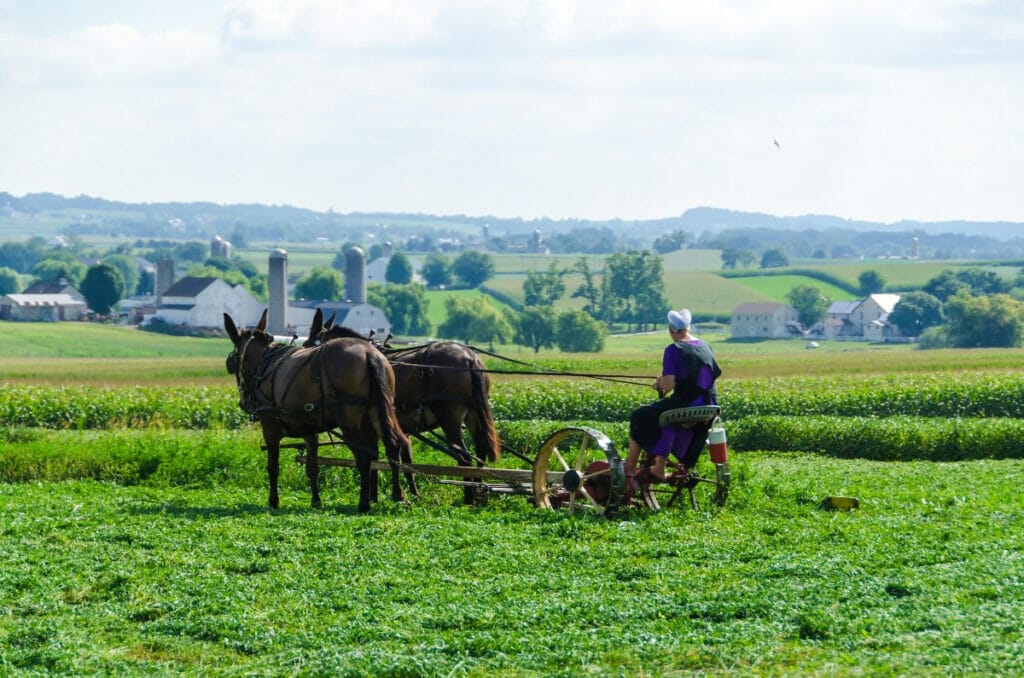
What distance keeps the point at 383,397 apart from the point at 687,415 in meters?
3.80

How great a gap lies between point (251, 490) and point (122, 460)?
310cm

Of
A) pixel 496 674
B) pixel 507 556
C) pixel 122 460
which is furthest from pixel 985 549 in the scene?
pixel 122 460

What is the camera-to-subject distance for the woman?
14.6 meters

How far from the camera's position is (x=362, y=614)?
35.0 ft

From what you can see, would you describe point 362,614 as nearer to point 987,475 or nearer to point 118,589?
point 118,589

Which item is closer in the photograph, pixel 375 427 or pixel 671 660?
pixel 671 660

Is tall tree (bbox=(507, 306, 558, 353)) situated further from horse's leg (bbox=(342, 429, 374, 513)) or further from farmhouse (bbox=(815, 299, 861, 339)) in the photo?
horse's leg (bbox=(342, 429, 374, 513))

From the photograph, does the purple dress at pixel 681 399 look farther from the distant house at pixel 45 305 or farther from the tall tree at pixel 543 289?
the tall tree at pixel 543 289

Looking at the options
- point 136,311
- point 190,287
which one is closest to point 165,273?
point 136,311

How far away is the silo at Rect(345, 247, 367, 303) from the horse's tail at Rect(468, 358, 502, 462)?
141 metres

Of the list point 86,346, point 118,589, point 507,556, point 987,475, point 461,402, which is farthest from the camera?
point 86,346

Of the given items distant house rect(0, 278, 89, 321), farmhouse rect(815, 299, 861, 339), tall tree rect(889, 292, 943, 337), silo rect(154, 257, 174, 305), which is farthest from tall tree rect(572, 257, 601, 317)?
distant house rect(0, 278, 89, 321)

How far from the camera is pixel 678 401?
14.7 metres

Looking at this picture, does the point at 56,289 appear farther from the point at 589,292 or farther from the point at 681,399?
the point at 681,399
